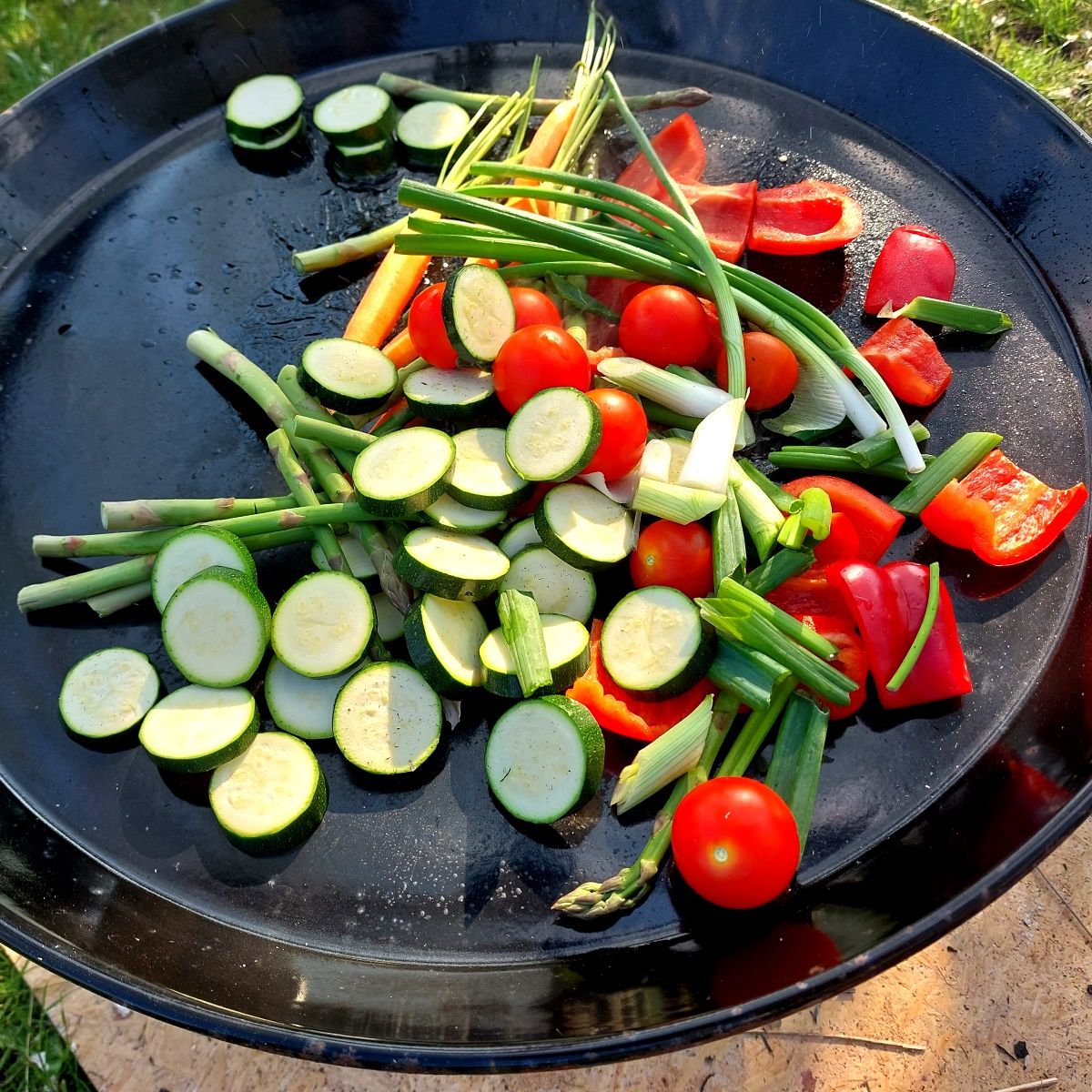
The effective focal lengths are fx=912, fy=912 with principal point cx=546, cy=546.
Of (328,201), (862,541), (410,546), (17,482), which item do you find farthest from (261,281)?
(862,541)

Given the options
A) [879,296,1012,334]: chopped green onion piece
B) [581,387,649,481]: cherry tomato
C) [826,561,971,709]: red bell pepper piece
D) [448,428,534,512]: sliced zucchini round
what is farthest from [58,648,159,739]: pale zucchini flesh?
[879,296,1012,334]: chopped green onion piece

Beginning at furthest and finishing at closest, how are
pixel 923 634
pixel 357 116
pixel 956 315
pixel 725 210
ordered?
pixel 357 116, pixel 725 210, pixel 956 315, pixel 923 634

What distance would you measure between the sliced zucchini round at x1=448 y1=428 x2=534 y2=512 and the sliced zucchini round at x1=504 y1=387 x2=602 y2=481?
0.24 ft

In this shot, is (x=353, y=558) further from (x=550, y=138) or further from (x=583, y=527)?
(x=550, y=138)

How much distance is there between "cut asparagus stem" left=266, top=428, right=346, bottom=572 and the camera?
3184 mm

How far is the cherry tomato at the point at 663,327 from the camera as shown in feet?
11.1

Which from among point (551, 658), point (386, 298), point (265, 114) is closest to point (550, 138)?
point (386, 298)

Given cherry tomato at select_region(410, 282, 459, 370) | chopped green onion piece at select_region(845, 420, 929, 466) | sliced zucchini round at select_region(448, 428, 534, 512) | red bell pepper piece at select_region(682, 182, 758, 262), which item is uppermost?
red bell pepper piece at select_region(682, 182, 758, 262)

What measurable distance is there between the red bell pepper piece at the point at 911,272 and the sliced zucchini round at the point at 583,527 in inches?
62.1

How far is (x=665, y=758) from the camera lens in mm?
2686

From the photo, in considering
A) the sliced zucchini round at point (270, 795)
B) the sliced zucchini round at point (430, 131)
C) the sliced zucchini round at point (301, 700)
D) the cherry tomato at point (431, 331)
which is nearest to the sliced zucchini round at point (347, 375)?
the cherry tomato at point (431, 331)

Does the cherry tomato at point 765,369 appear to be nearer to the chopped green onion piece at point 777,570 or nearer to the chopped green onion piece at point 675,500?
the chopped green onion piece at point 675,500

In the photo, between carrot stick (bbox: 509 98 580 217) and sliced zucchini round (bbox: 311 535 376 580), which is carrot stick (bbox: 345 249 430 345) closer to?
carrot stick (bbox: 509 98 580 217)

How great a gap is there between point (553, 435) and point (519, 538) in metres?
0.41
